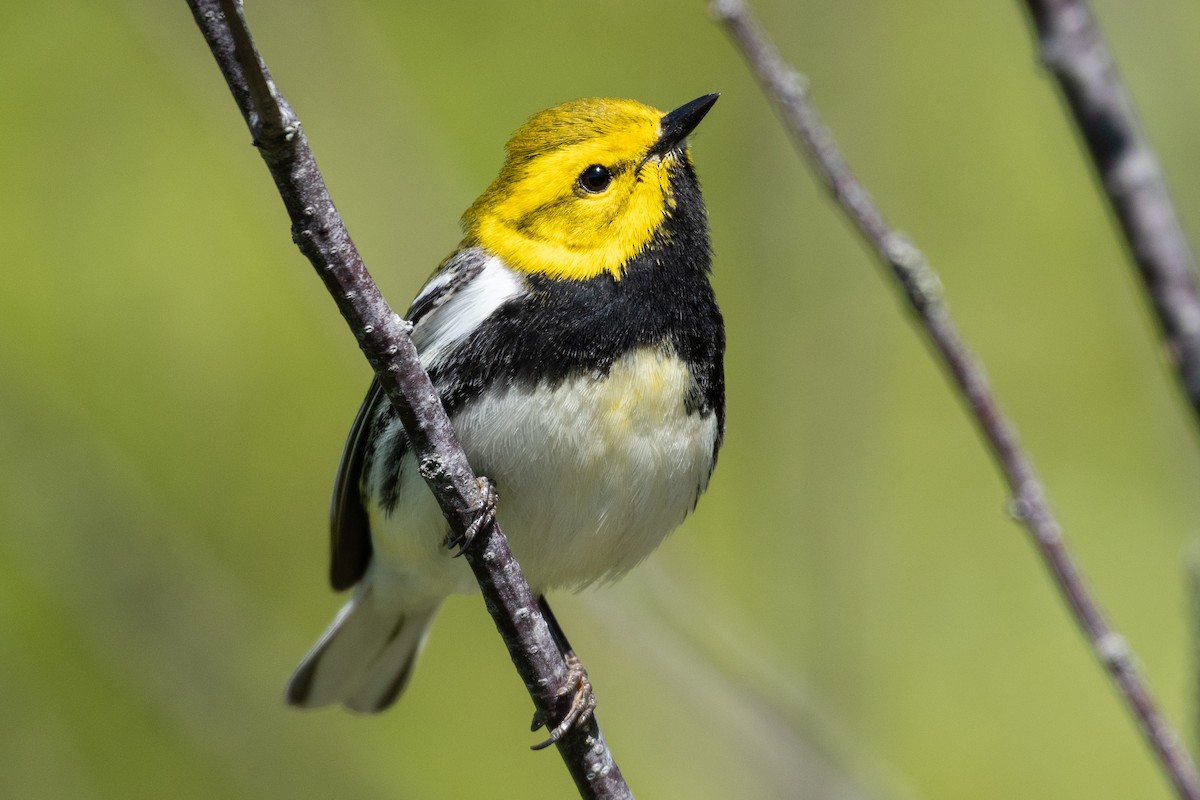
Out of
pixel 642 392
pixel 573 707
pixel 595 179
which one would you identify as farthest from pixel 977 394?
pixel 595 179

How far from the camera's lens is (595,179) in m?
3.30

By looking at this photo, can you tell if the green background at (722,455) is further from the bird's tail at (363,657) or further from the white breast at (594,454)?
the white breast at (594,454)

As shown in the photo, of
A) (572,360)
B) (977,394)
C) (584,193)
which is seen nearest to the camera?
(977,394)

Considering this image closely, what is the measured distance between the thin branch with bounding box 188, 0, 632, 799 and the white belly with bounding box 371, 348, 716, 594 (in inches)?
21.7

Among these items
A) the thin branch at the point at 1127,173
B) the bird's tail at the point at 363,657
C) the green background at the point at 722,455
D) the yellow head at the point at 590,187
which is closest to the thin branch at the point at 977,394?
the thin branch at the point at 1127,173

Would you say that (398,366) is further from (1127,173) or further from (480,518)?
(1127,173)

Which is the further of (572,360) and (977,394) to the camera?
(572,360)

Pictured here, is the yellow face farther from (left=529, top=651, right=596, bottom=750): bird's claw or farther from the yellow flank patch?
(left=529, top=651, right=596, bottom=750): bird's claw

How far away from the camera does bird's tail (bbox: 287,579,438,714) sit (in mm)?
4109

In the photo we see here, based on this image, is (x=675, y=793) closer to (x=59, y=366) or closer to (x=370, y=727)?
(x=370, y=727)

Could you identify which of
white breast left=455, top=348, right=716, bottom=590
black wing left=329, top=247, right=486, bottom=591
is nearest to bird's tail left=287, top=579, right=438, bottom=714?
black wing left=329, top=247, right=486, bottom=591

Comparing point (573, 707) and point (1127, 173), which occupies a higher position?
point (1127, 173)

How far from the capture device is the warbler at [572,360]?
2.92 metres

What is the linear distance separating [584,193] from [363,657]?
1.88 metres
